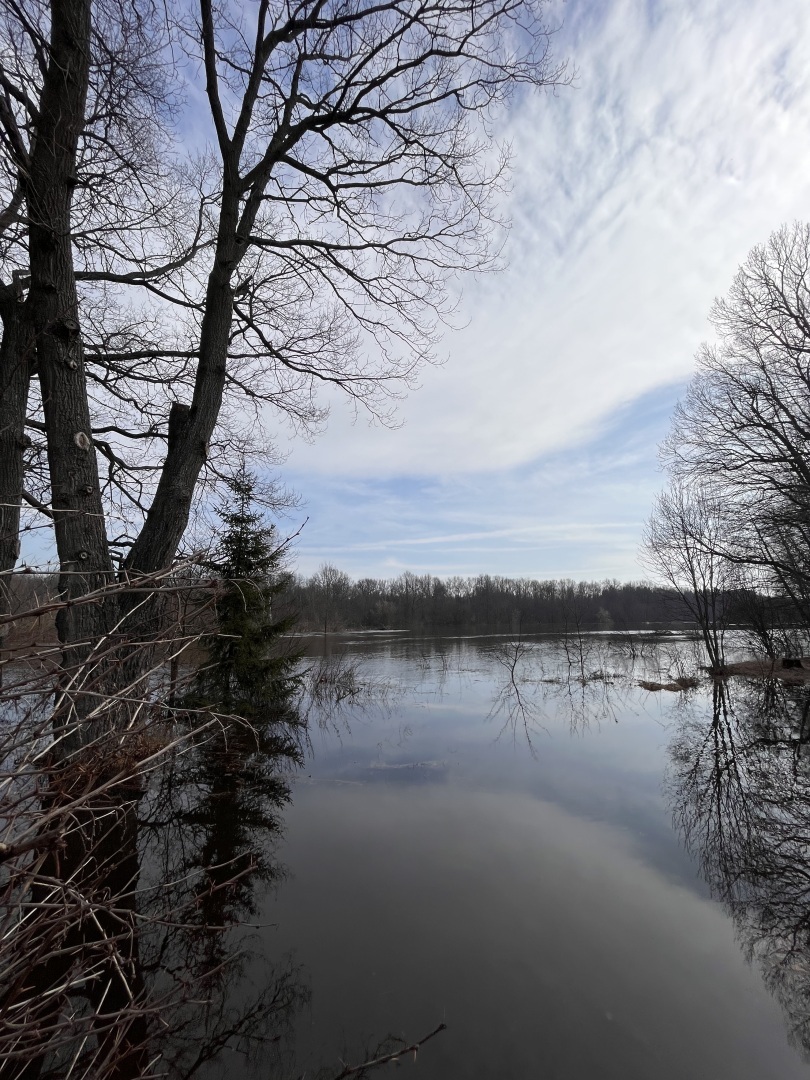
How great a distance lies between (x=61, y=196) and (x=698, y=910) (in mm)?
7688

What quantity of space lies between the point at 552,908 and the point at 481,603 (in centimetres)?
8439

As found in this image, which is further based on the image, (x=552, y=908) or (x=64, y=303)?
(x=64, y=303)

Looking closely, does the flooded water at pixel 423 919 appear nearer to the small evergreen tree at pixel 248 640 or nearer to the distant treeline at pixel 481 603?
the small evergreen tree at pixel 248 640

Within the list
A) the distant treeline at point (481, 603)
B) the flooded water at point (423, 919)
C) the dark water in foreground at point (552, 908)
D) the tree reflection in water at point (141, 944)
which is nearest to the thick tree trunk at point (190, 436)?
the tree reflection in water at point (141, 944)

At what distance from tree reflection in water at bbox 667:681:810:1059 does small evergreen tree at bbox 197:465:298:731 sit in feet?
22.2

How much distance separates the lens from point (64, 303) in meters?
5.01

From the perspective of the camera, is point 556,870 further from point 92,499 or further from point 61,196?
point 61,196

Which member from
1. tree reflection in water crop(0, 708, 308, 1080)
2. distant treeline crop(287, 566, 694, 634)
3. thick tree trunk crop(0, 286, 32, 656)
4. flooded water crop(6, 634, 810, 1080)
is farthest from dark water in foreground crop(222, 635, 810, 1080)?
distant treeline crop(287, 566, 694, 634)

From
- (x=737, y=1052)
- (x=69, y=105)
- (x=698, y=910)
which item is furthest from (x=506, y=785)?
(x=69, y=105)

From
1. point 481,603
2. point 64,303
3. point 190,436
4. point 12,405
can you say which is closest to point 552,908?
point 190,436

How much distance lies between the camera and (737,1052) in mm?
2742

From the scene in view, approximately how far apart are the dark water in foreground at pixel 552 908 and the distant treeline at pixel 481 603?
49823 millimetres

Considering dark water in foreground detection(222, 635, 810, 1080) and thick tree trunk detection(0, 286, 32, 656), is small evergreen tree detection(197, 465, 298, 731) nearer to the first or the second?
dark water in foreground detection(222, 635, 810, 1080)

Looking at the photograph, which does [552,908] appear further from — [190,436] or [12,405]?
[12,405]
